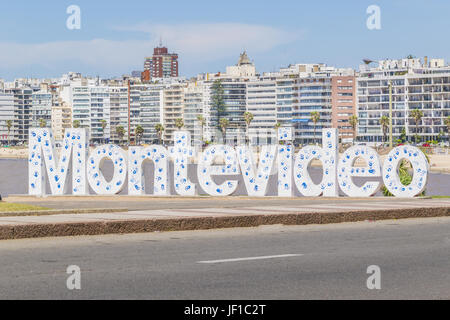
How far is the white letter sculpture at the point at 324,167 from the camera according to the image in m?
35.4

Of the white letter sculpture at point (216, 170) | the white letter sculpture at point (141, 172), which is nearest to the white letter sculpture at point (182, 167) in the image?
the white letter sculpture at point (141, 172)

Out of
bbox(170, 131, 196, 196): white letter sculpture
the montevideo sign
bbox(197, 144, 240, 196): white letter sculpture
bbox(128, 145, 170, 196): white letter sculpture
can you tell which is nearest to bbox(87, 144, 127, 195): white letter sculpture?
the montevideo sign

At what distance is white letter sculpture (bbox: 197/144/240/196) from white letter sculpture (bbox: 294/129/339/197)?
255cm

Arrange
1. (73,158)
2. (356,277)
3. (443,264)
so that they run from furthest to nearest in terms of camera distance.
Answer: (73,158)
(443,264)
(356,277)

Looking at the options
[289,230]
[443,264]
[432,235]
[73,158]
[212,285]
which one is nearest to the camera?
[212,285]

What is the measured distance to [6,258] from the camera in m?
14.0

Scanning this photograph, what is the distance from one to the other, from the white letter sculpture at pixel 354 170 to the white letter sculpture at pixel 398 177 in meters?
0.55

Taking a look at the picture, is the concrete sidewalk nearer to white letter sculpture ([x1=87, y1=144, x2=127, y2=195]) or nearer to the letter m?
white letter sculpture ([x1=87, y1=144, x2=127, y2=195])

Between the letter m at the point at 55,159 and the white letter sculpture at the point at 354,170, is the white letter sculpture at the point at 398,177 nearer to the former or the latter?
the white letter sculpture at the point at 354,170

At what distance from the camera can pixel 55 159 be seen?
36.1 m

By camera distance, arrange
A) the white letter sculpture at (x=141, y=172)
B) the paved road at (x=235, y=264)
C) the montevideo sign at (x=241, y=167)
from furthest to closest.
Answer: the white letter sculpture at (x=141, y=172)
the montevideo sign at (x=241, y=167)
the paved road at (x=235, y=264)
